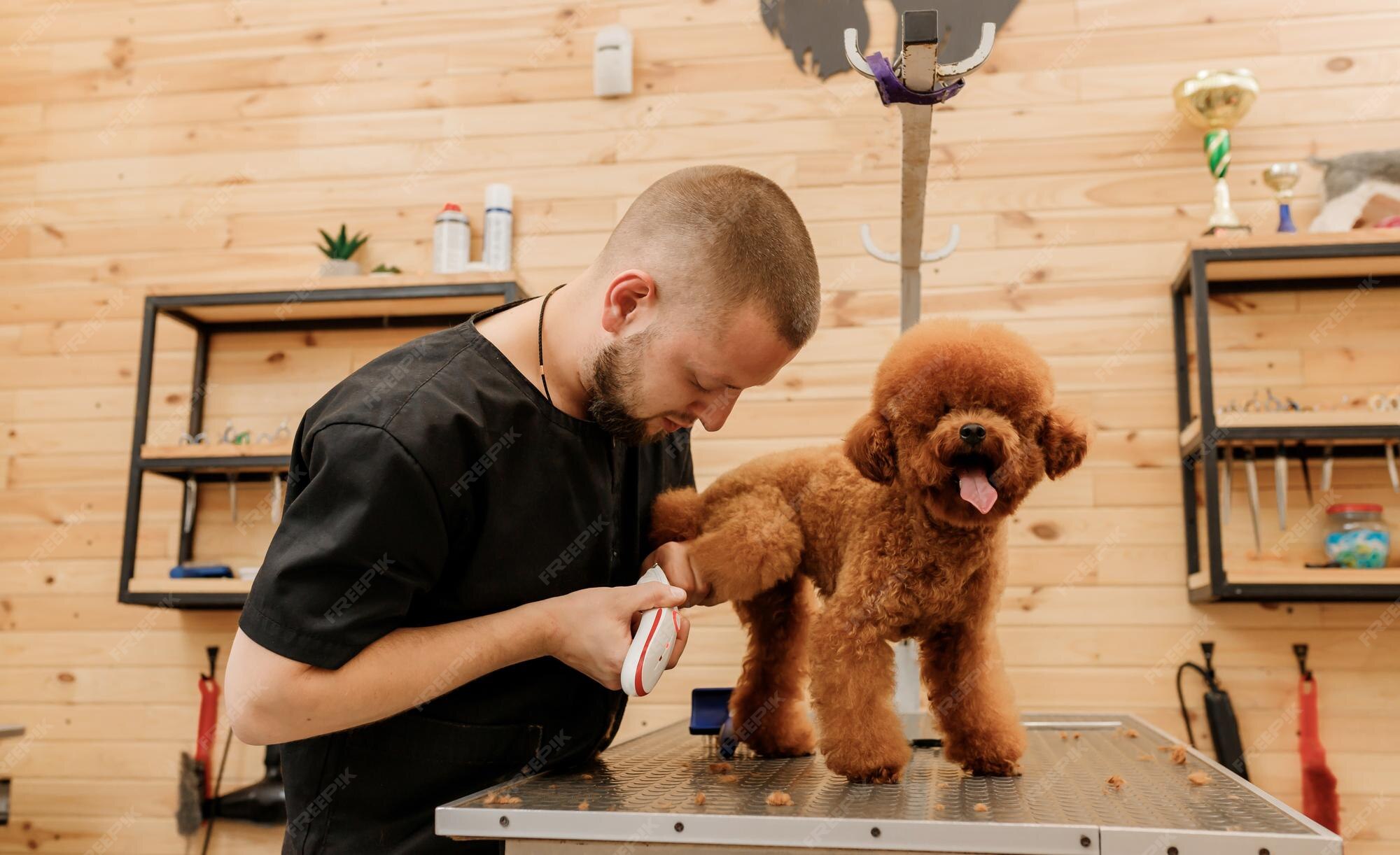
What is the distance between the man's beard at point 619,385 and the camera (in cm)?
109

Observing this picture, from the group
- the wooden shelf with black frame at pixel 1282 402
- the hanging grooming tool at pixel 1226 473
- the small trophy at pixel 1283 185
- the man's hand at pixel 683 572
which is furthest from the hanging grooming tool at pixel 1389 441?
the man's hand at pixel 683 572

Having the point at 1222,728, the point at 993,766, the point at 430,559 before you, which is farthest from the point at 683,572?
the point at 1222,728

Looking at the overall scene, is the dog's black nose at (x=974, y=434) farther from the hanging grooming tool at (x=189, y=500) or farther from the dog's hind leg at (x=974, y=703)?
the hanging grooming tool at (x=189, y=500)

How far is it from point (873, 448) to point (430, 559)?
1.51 feet

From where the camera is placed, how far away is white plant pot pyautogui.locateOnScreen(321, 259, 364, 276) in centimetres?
247

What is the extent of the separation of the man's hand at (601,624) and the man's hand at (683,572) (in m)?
0.11

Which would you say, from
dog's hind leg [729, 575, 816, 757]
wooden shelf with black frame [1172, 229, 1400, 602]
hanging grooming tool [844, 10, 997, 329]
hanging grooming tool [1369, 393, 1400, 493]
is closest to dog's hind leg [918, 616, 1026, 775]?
dog's hind leg [729, 575, 816, 757]

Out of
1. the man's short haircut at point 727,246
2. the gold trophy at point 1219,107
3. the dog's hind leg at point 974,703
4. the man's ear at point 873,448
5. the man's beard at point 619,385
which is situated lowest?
the dog's hind leg at point 974,703

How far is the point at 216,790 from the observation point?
2.44 metres

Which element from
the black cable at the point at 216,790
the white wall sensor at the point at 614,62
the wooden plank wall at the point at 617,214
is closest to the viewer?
the wooden plank wall at the point at 617,214

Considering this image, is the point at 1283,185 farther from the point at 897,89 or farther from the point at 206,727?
the point at 206,727

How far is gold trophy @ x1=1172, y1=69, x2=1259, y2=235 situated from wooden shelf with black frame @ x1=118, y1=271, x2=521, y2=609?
60.9 inches

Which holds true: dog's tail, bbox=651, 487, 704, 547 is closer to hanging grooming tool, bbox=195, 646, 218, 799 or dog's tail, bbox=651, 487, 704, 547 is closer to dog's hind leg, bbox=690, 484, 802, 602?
dog's hind leg, bbox=690, 484, 802, 602

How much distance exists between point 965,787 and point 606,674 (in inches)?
15.4
